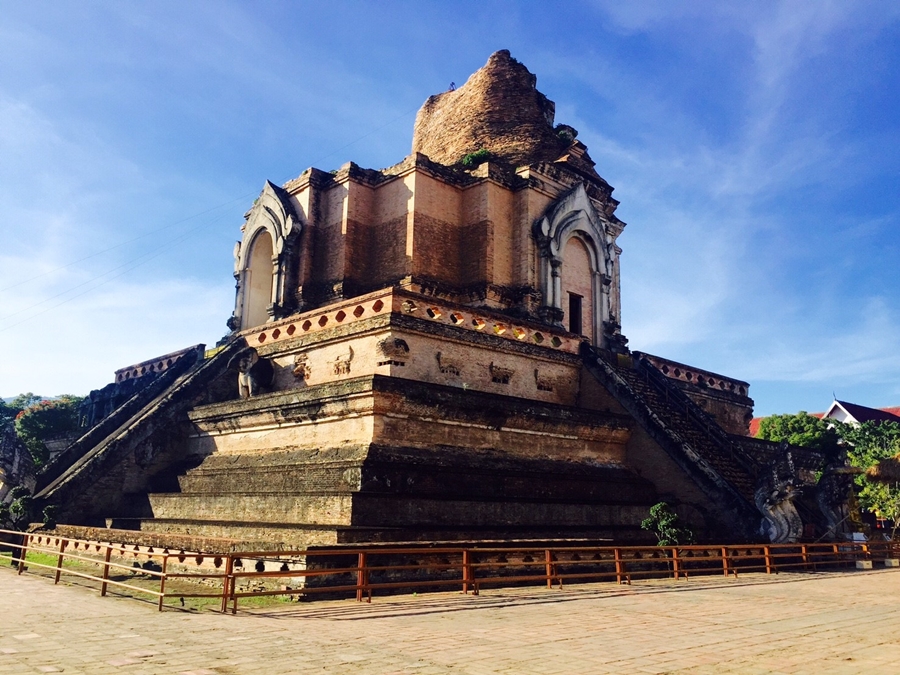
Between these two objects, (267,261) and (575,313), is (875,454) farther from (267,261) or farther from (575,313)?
(267,261)

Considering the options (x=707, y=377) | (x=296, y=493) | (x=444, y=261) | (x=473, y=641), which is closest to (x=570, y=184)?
(x=444, y=261)

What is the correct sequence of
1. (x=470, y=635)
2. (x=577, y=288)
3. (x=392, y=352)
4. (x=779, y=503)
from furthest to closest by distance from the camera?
1. (x=577, y=288)
2. (x=779, y=503)
3. (x=392, y=352)
4. (x=470, y=635)

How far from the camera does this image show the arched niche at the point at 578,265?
21.8 meters

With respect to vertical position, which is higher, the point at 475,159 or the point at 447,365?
the point at 475,159

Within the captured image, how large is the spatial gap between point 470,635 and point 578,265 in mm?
17051

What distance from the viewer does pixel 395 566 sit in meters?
9.64

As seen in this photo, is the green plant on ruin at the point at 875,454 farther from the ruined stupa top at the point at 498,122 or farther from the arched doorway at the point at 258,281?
the arched doorway at the point at 258,281

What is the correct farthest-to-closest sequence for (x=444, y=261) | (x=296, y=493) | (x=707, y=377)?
(x=707, y=377) → (x=444, y=261) → (x=296, y=493)

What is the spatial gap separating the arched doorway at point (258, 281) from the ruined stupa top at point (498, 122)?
21.6ft

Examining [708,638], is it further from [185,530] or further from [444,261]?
[444,261]

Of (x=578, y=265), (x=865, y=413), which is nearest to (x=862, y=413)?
(x=865, y=413)

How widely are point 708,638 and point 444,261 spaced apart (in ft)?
49.6

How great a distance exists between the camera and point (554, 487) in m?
15.1

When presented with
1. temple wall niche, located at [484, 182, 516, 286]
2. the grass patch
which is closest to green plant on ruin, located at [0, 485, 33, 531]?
the grass patch
